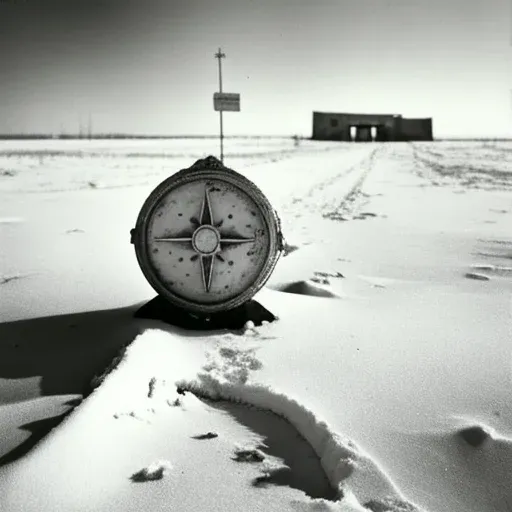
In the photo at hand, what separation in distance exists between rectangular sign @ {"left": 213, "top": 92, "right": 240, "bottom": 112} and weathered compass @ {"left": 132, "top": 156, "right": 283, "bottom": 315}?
2.94 metres

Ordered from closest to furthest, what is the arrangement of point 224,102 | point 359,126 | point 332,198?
point 224,102 < point 332,198 < point 359,126

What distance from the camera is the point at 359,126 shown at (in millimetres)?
54469

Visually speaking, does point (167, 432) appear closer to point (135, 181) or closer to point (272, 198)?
point (272, 198)

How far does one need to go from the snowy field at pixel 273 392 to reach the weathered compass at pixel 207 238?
256mm

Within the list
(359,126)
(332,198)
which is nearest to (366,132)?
(359,126)

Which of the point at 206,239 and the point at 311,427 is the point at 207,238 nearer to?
the point at 206,239

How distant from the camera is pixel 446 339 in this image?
3.02m

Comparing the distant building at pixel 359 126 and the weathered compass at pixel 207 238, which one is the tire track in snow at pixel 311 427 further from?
the distant building at pixel 359 126

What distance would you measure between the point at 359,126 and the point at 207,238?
54286mm

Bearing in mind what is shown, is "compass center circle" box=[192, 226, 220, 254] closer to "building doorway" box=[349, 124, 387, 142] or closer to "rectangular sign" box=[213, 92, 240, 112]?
"rectangular sign" box=[213, 92, 240, 112]

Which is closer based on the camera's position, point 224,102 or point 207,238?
point 207,238

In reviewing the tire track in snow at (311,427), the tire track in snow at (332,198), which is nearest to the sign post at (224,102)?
the tire track in snow at (332,198)

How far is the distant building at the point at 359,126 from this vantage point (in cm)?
5409

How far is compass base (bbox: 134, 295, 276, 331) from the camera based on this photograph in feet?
10.2
